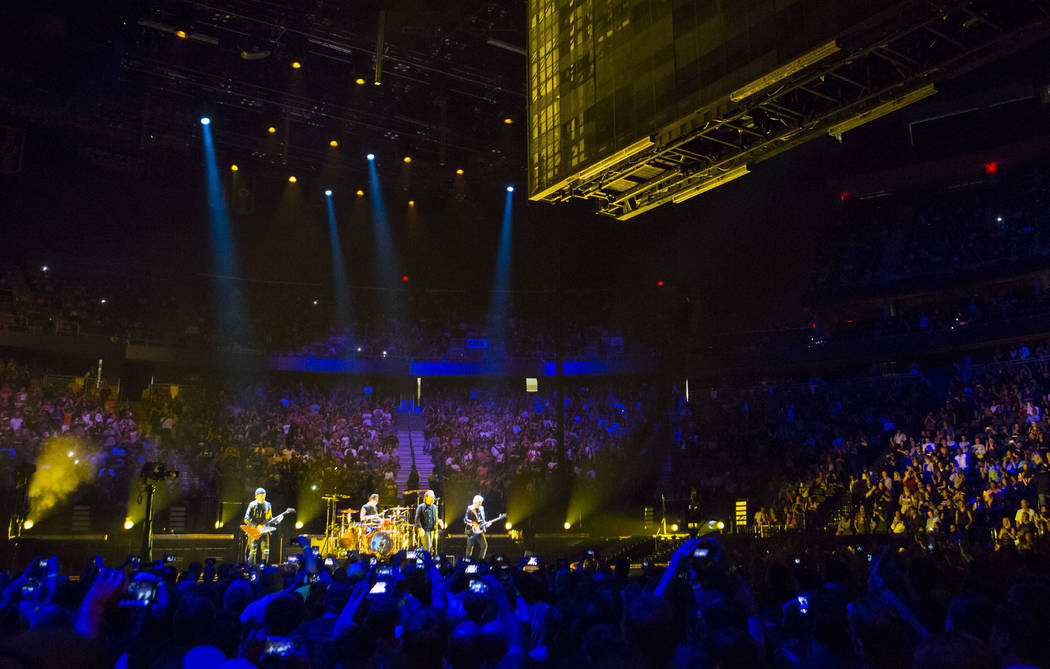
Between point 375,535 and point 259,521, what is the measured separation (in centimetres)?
254

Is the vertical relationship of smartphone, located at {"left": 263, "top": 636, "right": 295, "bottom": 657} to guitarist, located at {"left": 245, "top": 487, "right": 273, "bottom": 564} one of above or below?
above

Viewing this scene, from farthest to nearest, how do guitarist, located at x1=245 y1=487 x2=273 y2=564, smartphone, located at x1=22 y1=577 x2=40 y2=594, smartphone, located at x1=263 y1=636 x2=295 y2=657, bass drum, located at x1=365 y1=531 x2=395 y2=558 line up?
bass drum, located at x1=365 y1=531 x2=395 y2=558 < guitarist, located at x1=245 y1=487 x2=273 y2=564 < smartphone, located at x1=22 y1=577 x2=40 y2=594 < smartphone, located at x1=263 y1=636 x2=295 y2=657

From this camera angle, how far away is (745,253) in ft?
99.9

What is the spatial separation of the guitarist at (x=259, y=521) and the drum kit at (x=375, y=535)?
4.69ft

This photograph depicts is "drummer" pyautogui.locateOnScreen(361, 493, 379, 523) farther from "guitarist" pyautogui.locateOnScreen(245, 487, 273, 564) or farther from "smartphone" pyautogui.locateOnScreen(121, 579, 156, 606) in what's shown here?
"smartphone" pyautogui.locateOnScreen(121, 579, 156, 606)

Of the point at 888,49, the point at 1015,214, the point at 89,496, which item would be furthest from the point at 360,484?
the point at 1015,214

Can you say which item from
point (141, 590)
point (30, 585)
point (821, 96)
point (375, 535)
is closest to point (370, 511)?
point (375, 535)

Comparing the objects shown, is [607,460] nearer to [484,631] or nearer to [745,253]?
[745,253]

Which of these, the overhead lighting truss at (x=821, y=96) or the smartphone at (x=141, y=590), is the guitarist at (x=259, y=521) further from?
the smartphone at (x=141, y=590)

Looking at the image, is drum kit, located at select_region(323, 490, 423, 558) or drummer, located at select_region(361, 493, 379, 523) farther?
drummer, located at select_region(361, 493, 379, 523)

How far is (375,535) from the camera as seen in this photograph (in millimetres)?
17047

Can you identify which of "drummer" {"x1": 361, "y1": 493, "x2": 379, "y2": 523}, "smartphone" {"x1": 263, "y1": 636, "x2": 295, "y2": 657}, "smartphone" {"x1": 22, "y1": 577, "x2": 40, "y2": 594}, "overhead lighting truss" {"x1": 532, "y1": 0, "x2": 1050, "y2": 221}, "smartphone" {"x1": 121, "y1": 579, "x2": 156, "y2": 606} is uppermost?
"overhead lighting truss" {"x1": 532, "y1": 0, "x2": 1050, "y2": 221}

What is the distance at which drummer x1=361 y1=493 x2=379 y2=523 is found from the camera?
1761 cm

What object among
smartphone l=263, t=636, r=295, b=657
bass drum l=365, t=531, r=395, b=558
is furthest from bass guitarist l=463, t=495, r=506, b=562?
smartphone l=263, t=636, r=295, b=657
